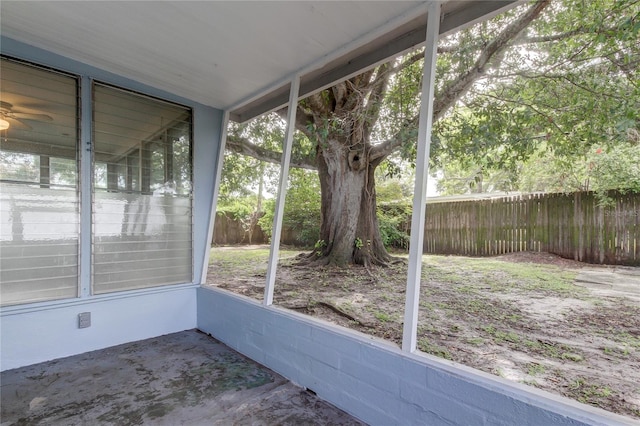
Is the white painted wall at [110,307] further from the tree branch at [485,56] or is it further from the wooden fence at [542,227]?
the wooden fence at [542,227]

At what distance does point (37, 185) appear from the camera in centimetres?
240

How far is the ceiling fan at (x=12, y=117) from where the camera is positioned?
226cm

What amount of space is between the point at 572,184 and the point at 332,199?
126 inches

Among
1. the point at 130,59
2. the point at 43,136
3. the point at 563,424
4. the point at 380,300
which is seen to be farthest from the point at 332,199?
the point at 563,424

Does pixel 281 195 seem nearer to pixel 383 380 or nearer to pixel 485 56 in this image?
pixel 383 380

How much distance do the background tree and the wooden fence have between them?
3.66 feet

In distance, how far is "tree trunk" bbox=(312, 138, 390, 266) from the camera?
14.5 feet

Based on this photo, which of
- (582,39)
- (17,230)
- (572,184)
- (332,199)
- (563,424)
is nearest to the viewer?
(563,424)

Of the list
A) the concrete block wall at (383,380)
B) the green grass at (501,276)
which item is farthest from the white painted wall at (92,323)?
the green grass at (501,276)

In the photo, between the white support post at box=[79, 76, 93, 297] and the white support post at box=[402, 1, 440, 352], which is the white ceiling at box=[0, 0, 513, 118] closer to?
the white support post at box=[402, 1, 440, 352]

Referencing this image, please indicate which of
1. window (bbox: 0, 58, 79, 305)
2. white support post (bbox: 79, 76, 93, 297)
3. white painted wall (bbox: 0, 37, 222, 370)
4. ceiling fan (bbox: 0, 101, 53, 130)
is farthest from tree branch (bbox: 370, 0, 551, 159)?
ceiling fan (bbox: 0, 101, 53, 130)

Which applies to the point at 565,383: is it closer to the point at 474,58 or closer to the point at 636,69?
the point at 636,69

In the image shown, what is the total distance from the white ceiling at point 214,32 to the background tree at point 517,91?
833 mm

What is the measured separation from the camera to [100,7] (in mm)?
1806
